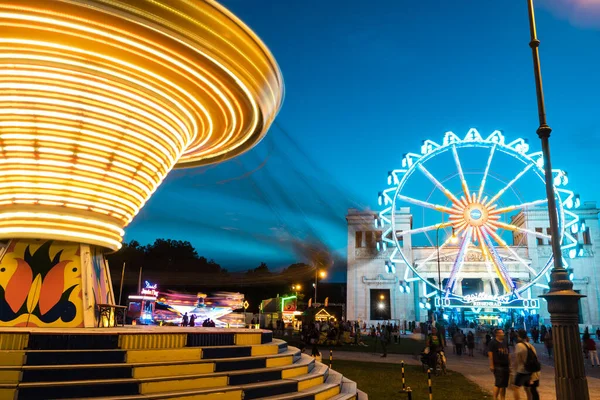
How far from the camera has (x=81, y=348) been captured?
23.4 ft

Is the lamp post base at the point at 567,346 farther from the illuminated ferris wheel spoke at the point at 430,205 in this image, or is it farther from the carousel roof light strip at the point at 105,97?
the illuminated ferris wheel spoke at the point at 430,205

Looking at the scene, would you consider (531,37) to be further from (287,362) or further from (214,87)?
(287,362)

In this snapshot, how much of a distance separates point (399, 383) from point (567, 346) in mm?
7415

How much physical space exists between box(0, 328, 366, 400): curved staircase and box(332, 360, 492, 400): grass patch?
3.65 meters

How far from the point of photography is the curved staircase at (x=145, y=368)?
252 inches

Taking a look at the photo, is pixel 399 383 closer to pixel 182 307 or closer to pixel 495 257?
pixel 495 257

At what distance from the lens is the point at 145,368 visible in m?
7.10

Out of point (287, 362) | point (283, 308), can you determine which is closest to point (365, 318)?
point (283, 308)

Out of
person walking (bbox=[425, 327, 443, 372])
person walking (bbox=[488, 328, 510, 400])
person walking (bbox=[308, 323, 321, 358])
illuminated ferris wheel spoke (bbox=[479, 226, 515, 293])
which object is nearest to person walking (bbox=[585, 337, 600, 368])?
person walking (bbox=[425, 327, 443, 372])

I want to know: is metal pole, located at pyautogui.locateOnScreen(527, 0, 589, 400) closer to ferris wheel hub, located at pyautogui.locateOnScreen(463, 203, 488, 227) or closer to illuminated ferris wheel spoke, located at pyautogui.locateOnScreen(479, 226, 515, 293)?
ferris wheel hub, located at pyautogui.locateOnScreen(463, 203, 488, 227)

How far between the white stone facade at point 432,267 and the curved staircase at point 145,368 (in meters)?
50.1

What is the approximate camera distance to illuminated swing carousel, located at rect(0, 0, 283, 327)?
309 inches

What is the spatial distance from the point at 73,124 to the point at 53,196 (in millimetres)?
1596

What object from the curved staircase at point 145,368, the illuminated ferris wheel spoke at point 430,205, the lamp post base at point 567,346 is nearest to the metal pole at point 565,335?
the lamp post base at point 567,346
